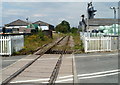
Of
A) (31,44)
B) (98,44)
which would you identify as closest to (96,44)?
(98,44)

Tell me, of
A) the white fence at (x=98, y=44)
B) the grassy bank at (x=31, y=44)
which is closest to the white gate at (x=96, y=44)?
the white fence at (x=98, y=44)

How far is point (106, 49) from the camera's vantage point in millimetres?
17969

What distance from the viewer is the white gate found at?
57.0ft

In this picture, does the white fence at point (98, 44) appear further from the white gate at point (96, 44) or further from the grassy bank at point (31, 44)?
the grassy bank at point (31, 44)

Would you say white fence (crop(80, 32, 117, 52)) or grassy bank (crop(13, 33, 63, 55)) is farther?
grassy bank (crop(13, 33, 63, 55))

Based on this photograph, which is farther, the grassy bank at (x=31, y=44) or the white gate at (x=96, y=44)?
the grassy bank at (x=31, y=44)

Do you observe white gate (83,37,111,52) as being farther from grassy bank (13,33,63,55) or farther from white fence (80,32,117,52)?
grassy bank (13,33,63,55)

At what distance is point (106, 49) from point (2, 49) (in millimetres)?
8157

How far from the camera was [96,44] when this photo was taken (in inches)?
697

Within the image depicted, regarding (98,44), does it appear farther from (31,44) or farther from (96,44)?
(31,44)

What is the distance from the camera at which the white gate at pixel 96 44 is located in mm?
17383

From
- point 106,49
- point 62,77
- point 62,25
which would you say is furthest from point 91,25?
point 62,77

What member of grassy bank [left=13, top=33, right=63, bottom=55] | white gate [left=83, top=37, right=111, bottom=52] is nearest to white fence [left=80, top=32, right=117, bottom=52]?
white gate [left=83, top=37, right=111, bottom=52]

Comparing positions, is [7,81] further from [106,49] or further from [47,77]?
[106,49]
